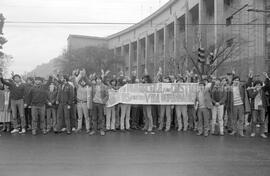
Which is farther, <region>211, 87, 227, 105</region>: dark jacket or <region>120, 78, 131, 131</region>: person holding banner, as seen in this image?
<region>120, 78, 131, 131</region>: person holding banner

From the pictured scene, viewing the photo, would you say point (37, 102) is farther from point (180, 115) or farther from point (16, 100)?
point (180, 115)

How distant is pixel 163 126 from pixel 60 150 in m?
5.34

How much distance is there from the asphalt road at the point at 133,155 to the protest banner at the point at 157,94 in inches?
69.1

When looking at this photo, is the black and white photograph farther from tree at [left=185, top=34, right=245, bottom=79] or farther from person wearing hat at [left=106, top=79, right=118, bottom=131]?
tree at [left=185, top=34, right=245, bottom=79]

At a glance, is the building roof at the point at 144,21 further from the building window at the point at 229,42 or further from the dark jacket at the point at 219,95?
the dark jacket at the point at 219,95


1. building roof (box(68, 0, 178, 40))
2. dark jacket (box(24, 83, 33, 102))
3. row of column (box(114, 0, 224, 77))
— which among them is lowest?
dark jacket (box(24, 83, 33, 102))

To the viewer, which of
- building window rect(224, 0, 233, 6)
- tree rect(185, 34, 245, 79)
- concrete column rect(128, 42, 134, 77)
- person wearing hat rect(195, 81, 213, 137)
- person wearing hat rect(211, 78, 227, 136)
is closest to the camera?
person wearing hat rect(195, 81, 213, 137)

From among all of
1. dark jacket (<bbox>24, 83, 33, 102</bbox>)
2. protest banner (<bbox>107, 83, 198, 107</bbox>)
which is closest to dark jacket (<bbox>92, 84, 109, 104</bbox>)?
protest banner (<bbox>107, 83, 198, 107</bbox>)

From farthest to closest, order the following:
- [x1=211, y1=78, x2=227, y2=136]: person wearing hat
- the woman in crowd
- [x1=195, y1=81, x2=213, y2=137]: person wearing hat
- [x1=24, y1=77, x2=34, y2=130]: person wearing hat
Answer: the woman in crowd → [x1=24, y1=77, x2=34, y2=130]: person wearing hat → [x1=211, y1=78, x2=227, y2=136]: person wearing hat → [x1=195, y1=81, x2=213, y2=137]: person wearing hat

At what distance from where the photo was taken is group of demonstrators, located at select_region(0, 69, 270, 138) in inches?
464

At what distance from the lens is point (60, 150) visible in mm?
8727

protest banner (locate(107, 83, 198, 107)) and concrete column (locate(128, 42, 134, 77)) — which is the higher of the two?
concrete column (locate(128, 42, 134, 77))

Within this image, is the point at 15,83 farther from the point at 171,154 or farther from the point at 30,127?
the point at 171,154

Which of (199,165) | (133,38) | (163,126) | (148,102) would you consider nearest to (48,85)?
(148,102)
